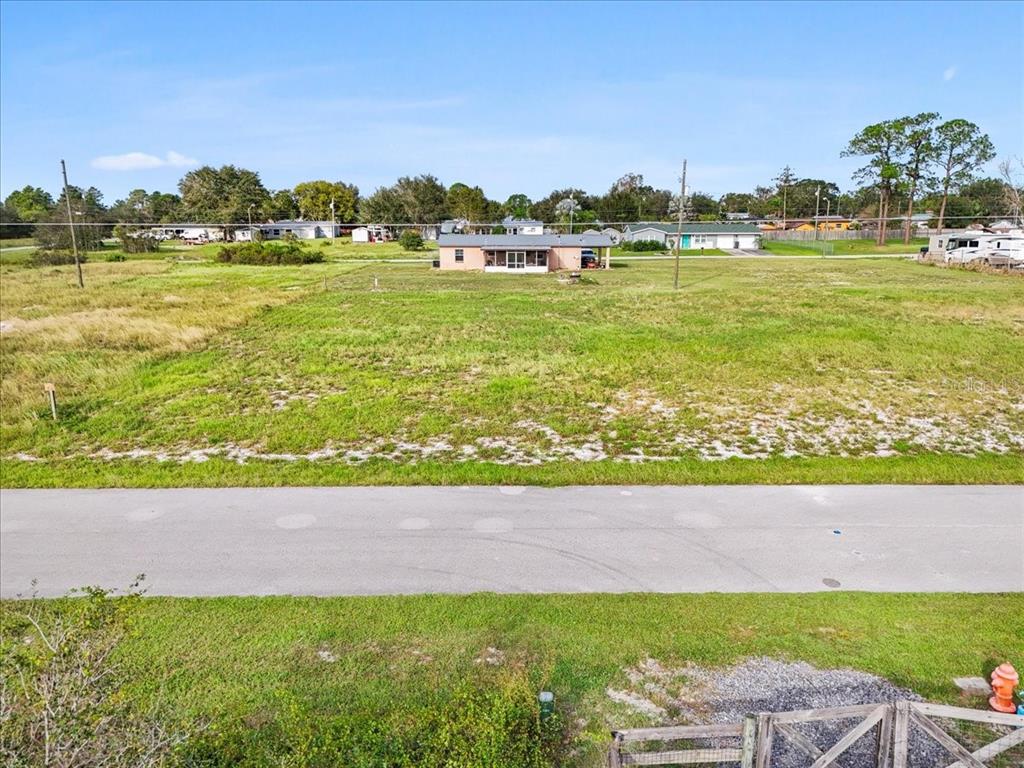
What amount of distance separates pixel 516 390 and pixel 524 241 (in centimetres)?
3605

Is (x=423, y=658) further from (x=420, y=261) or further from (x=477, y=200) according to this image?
(x=477, y=200)

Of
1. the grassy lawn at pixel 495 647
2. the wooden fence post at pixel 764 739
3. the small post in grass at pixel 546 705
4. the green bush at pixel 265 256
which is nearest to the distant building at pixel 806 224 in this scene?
the green bush at pixel 265 256

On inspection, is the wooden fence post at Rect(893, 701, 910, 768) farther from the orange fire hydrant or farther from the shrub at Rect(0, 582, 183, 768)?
the shrub at Rect(0, 582, 183, 768)

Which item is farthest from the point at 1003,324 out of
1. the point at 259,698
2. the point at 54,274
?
the point at 54,274

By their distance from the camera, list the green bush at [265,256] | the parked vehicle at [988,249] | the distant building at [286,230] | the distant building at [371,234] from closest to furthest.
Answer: the parked vehicle at [988,249]
the green bush at [265,256]
the distant building at [371,234]
the distant building at [286,230]

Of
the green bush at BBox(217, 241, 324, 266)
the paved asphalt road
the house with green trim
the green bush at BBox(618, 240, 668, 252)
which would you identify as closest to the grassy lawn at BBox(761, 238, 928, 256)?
the house with green trim

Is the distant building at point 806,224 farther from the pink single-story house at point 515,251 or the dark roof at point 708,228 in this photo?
the pink single-story house at point 515,251

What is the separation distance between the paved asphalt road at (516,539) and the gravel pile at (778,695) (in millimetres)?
1477

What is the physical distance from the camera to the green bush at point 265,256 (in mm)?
57281

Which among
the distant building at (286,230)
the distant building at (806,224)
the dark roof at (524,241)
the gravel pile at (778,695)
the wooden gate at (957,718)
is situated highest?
the distant building at (806,224)

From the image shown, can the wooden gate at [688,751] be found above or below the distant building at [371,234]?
below

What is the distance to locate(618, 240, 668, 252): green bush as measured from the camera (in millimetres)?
71688

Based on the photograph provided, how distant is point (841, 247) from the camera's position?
72312mm

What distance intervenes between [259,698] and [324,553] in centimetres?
278
